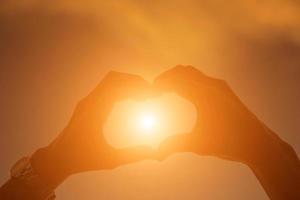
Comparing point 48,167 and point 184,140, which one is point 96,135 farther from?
point 184,140

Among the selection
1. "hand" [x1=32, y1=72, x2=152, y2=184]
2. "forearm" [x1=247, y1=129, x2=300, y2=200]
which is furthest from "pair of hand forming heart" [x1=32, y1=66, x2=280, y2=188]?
"forearm" [x1=247, y1=129, x2=300, y2=200]

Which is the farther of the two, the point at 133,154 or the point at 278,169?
the point at 133,154

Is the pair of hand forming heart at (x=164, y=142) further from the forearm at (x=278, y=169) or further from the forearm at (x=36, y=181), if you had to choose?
the forearm at (x=278, y=169)

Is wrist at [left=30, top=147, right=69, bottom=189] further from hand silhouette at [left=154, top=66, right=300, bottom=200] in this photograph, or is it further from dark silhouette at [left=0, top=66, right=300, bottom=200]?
hand silhouette at [left=154, top=66, right=300, bottom=200]

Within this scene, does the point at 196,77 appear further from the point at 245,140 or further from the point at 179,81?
the point at 245,140

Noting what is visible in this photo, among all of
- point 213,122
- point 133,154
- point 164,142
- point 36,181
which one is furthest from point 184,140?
point 36,181

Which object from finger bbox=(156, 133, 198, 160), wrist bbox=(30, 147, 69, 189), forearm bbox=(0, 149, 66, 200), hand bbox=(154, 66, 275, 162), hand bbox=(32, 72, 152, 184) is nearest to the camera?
forearm bbox=(0, 149, 66, 200)

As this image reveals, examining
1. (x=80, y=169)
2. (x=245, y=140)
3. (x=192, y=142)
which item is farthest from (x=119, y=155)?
(x=245, y=140)
